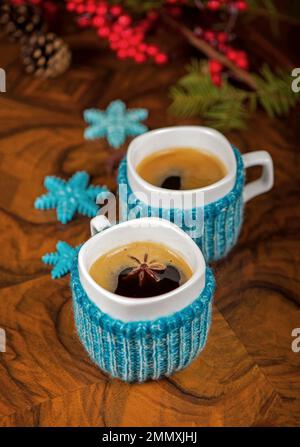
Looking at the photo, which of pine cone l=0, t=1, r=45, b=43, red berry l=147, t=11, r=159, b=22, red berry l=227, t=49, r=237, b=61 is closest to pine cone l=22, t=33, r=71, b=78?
pine cone l=0, t=1, r=45, b=43

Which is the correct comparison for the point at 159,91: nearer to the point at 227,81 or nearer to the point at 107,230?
the point at 227,81

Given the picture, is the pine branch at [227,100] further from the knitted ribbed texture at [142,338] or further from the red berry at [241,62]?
the knitted ribbed texture at [142,338]

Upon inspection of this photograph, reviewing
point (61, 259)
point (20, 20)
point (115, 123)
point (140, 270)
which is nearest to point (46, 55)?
point (20, 20)

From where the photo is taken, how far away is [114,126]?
1.14m

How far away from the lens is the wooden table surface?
2.75 ft

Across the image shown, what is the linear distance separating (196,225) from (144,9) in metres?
0.48

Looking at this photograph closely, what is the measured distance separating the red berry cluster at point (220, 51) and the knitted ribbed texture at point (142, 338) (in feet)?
1.37

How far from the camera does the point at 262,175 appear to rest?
102 centimetres

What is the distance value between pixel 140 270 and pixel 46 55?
49 cm

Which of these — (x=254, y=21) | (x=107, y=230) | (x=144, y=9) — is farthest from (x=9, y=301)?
(x=254, y=21)

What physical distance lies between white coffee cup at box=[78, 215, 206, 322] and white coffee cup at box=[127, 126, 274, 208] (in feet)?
0.18

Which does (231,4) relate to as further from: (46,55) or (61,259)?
(61,259)
